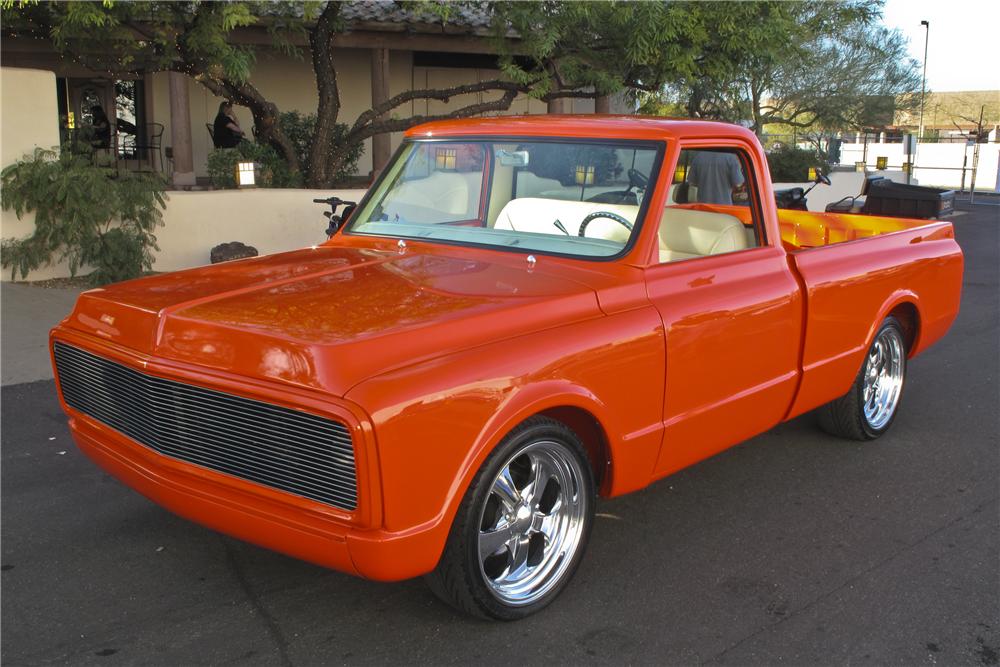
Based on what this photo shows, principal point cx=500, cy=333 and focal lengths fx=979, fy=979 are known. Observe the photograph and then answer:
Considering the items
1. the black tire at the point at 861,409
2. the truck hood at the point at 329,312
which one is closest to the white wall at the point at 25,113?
the truck hood at the point at 329,312

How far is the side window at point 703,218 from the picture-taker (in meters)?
4.59

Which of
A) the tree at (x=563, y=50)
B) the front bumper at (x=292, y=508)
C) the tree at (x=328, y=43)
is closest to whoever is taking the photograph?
the front bumper at (x=292, y=508)

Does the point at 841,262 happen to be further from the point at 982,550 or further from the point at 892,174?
the point at 892,174

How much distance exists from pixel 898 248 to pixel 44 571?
15.2ft

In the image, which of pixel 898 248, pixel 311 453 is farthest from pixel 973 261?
pixel 311 453

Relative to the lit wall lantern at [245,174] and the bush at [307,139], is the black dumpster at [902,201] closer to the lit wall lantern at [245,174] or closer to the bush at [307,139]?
the bush at [307,139]

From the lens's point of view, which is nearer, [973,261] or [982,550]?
[982,550]

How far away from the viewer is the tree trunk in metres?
13.1

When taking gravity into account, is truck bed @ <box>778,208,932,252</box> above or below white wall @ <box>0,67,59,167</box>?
below

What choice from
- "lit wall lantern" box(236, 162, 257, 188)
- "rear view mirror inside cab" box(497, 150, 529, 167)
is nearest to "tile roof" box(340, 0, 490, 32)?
"lit wall lantern" box(236, 162, 257, 188)

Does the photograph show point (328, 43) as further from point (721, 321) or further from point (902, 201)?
point (721, 321)

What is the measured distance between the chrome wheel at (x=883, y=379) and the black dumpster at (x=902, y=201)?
7110 mm

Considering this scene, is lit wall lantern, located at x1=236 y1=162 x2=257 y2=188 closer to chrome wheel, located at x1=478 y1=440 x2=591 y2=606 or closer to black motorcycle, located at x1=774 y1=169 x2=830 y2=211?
black motorcycle, located at x1=774 y1=169 x2=830 y2=211

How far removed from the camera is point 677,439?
406cm
